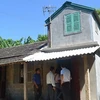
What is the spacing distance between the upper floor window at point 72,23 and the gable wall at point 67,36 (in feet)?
0.77

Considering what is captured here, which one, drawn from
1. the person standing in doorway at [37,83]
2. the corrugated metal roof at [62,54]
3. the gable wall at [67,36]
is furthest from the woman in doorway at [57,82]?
the gable wall at [67,36]

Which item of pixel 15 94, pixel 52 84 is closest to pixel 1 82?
pixel 15 94

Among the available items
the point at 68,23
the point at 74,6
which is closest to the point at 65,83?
the point at 68,23

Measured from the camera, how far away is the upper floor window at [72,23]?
47.6 ft

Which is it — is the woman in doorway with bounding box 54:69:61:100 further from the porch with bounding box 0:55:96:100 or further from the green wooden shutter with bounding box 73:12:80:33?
the green wooden shutter with bounding box 73:12:80:33

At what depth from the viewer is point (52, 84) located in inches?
497

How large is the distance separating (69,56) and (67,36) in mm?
3109

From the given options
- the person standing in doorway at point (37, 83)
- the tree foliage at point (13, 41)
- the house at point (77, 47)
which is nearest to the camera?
the house at point (77, 47)

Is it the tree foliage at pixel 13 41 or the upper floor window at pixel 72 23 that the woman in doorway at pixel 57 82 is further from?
the tree foliage at pixel 13 41

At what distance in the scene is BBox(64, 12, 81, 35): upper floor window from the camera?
47.6 feet

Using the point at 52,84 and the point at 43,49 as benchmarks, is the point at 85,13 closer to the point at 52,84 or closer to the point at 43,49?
the point at 43,49

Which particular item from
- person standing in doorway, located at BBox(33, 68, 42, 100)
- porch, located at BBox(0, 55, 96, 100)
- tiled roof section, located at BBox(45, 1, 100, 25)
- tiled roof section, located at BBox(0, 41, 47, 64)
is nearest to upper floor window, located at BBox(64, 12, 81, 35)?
tiled roof section, located at BBox(45, 1, 100, 25)

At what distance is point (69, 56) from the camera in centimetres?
1192

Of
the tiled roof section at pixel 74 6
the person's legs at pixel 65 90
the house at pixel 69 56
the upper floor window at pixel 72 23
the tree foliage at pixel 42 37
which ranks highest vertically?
the tree foliage at pixel 42 37
